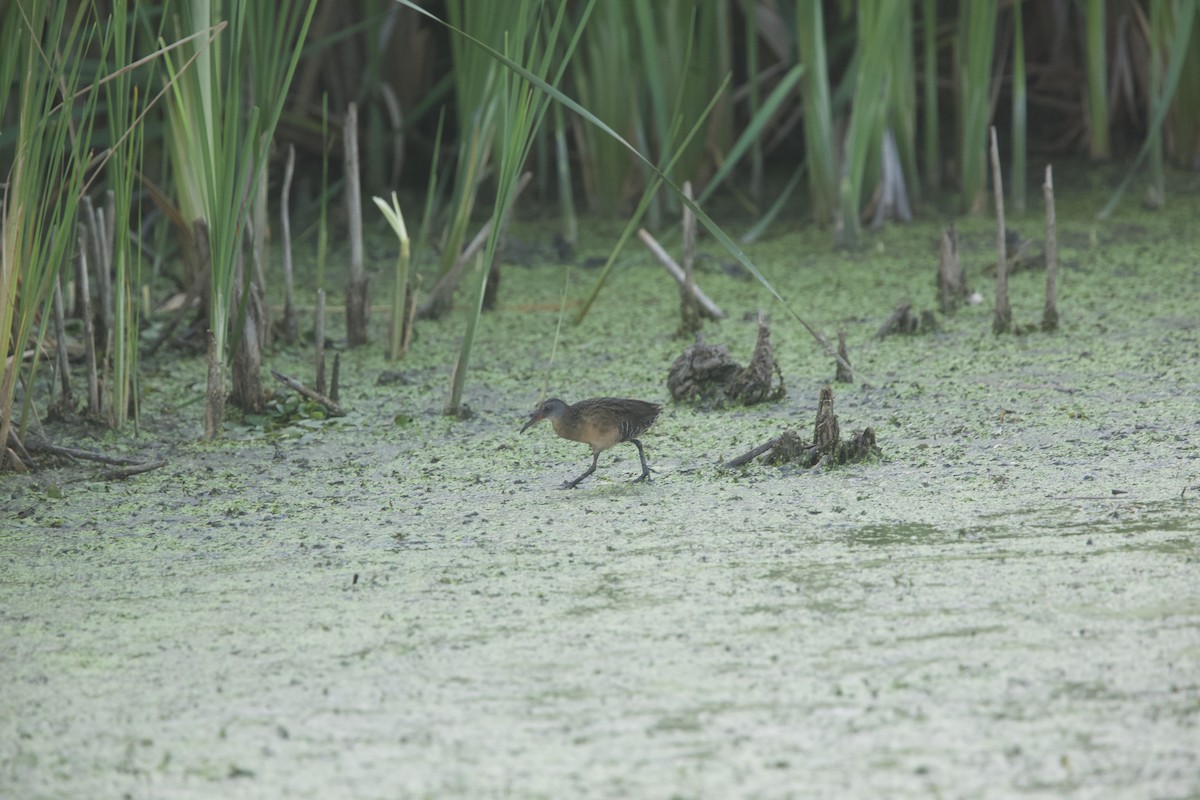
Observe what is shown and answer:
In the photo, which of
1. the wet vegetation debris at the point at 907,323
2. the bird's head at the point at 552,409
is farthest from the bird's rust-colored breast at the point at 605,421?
the wet vegetation debris at the point at 907,323

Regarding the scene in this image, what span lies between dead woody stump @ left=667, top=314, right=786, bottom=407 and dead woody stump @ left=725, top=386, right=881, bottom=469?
577 millimetres

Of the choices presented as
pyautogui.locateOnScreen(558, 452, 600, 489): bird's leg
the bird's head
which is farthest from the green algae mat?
the bird's head

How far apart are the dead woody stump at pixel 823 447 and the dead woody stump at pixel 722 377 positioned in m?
0.58

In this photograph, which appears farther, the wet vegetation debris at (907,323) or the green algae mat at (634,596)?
the wet vegetation debris at (907,323)

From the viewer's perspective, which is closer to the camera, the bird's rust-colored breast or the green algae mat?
the green algae mat

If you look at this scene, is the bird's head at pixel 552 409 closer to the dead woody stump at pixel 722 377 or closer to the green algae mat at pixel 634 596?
the green algae mat at pixel 634 596

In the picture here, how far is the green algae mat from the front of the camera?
5.70ft

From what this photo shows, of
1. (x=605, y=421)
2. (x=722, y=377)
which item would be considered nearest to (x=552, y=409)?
(x=605, y=421)

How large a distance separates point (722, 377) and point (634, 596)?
1.48m

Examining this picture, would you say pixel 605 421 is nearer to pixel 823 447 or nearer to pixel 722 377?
pixel 823 447

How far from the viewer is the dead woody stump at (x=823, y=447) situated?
3068 millimetres

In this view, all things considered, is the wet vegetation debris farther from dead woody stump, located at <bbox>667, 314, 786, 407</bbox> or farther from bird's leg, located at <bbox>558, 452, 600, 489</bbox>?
bird's leg, located at <bbox>558, 452, 600, 489</bbox>

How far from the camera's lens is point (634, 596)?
2.32m

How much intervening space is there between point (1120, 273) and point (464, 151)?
2290 millimetres
